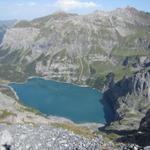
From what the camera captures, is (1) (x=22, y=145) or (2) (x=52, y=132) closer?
A: (1) (x=22, y=145)

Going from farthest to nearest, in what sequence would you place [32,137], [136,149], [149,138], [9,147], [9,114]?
[9,114] → [149,138] → [32,137] → [9,147] → [136,149]

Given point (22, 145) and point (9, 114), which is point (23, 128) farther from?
point (9, 114)

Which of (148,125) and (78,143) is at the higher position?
(78,143)

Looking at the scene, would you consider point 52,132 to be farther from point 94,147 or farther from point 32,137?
point 94,147

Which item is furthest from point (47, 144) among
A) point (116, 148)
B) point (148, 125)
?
point (148, 125)

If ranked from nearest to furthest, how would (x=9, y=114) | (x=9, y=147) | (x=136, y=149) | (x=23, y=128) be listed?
(x=136, y=149), (x=9, y=147), (x=23, y=128), (x=9, y=114)

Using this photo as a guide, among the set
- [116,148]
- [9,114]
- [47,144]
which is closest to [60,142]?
[47,144]

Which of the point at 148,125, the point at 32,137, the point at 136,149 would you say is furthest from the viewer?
the point at 148,125

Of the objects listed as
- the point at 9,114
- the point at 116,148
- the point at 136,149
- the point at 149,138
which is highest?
the point at 136,149

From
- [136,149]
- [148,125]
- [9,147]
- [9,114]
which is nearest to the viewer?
[136,149]
